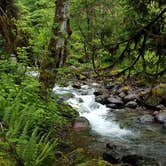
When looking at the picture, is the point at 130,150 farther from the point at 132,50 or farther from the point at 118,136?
the point at 132,50

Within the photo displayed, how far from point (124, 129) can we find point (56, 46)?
4780 mm

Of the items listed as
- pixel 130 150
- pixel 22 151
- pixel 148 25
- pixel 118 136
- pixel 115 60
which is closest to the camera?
pixel 22 151

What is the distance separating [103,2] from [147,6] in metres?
3.85

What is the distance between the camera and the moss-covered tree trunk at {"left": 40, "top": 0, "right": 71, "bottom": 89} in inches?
342

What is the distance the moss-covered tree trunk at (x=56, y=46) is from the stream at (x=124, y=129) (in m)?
0.56

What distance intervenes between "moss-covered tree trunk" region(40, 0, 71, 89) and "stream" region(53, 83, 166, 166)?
56cm

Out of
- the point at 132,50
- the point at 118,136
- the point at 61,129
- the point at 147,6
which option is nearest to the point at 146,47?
the point at 132,50

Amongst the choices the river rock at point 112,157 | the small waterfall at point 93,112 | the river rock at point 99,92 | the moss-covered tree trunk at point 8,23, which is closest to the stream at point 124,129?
the small waterfall at point 93,112

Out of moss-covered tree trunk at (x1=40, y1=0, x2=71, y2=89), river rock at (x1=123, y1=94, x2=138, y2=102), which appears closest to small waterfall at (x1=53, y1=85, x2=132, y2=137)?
moss-covered tree trunk at (x1=40, y1=0, x2=71, y2=89)

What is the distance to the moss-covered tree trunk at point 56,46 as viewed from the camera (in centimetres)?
868

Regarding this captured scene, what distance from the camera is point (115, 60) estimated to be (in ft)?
25.6

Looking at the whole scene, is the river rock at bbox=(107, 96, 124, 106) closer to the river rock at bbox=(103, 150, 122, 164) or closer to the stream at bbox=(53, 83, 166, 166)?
the stream at bbox=(53, 83, 166, 166)

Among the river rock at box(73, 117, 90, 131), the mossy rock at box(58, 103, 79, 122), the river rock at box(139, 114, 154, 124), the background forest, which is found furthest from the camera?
the river rock at box(139, 114, 154, 124)

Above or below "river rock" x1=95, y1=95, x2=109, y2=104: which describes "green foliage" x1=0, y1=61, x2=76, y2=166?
above
